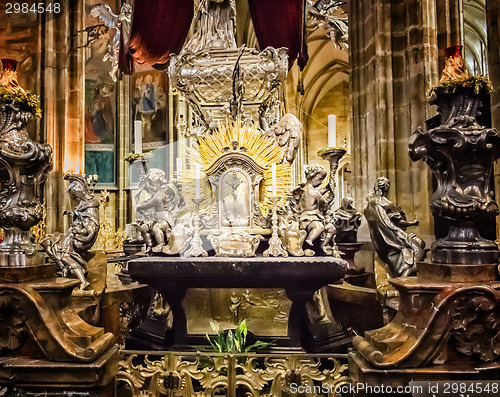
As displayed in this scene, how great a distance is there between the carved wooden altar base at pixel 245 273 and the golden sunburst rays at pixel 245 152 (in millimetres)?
1381

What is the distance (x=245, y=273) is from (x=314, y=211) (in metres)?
1.23

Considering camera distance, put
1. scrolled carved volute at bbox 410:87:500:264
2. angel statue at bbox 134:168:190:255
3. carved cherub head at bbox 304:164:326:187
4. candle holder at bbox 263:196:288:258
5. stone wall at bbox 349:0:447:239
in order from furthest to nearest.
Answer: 1. stone wall at bbox 349:0:447:239
2. carved cherub head at bbox 304:164:326:187
3. angel statue at bbox 134:168:190:255
4. candle holder at bbox 263:196:288:258
5. scrolled carved volute at bbox 410:87:500:264

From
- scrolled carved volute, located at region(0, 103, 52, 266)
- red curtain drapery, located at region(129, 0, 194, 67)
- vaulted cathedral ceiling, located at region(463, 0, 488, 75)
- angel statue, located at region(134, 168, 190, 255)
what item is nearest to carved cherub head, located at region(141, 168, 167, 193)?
angel statue, located at region(134, 168, 190, 255)

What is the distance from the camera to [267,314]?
4.33 metres

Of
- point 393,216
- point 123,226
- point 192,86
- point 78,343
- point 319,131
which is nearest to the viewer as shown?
point 78,343

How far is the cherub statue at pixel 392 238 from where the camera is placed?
4.11 meters

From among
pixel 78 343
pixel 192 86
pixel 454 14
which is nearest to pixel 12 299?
pixel 78 343

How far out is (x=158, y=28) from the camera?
6938mm

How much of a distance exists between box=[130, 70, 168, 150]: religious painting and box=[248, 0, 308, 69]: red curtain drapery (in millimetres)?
7713

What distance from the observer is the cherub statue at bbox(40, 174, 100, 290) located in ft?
14.1

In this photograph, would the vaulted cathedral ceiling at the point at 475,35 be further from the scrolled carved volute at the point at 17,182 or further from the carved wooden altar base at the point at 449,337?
the scrolled carved volute at the point at 17,182

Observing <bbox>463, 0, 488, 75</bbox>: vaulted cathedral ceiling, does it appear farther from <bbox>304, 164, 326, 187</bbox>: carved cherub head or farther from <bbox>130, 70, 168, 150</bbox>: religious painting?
<bbox>304, 164, 326, 187</bbox>: carved cherub head

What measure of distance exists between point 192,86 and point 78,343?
158 inches

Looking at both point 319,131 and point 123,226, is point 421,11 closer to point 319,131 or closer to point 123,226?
point 123,226
